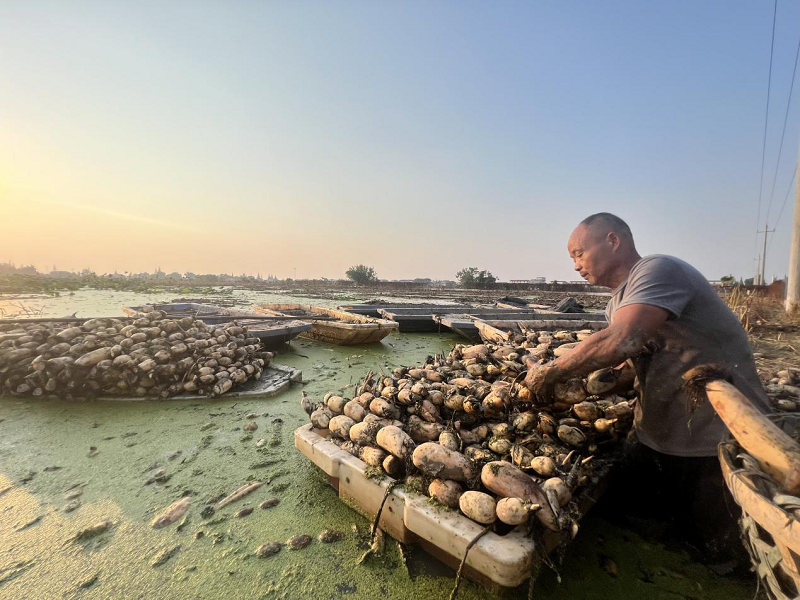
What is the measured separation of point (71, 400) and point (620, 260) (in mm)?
6183

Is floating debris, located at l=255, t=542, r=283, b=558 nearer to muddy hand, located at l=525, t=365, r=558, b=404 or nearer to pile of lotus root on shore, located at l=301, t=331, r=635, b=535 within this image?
pile of lotus root on shore, located at l=301, t=331, r=635, b=535

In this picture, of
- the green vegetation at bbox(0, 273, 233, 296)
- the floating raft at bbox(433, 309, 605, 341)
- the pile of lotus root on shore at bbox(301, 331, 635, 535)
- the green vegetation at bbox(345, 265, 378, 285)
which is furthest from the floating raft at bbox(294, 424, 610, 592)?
the green vegetation at bbox(345, 265, 378, 285)

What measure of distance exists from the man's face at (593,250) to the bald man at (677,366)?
21 centimetres

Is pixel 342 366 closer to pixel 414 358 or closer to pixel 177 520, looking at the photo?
pixel 414 358

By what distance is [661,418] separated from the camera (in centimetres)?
198

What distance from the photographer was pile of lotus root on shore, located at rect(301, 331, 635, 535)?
1.65 m

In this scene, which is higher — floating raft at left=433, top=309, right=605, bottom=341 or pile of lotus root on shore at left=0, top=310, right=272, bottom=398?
floating raft at left=433, top=309, right=605, bottom=341

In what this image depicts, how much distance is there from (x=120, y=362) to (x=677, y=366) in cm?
574

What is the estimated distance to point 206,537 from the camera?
6.68ft

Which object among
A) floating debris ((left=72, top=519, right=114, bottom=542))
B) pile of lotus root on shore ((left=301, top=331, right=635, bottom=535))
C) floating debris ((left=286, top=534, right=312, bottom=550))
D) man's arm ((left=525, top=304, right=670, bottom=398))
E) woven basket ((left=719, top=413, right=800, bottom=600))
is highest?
man's arm ((left=525, top=304, right=670, bottom=398))

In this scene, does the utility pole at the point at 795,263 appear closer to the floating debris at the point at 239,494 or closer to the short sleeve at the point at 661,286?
the short sleeve at the point at 661,286

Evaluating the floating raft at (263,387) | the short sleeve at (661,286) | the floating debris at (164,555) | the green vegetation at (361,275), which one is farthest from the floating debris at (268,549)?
the green vegetation at (361,275)

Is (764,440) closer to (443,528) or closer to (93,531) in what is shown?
(443,528)

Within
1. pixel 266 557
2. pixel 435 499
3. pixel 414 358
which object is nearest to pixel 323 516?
pixel 266 557
